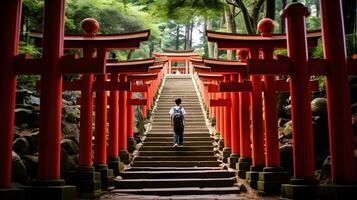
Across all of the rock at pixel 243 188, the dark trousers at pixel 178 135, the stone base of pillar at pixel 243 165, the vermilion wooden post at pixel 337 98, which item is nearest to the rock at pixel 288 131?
the stone base of pillar at pixel 243 165

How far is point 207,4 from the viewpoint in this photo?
12859mm

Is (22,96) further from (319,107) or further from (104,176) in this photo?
(319,107)

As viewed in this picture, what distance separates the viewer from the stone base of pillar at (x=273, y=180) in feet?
28.2

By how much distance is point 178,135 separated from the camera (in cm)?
1299

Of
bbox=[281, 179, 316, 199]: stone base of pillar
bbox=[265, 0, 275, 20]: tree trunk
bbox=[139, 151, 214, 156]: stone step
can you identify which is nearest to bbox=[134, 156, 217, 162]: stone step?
bbox=[139, 151, 214, 156]: stone step

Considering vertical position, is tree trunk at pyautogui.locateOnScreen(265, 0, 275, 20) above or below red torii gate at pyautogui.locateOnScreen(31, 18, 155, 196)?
above

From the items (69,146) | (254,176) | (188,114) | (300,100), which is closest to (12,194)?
(69,146)

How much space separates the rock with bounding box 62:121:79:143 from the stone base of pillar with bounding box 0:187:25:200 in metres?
5.29

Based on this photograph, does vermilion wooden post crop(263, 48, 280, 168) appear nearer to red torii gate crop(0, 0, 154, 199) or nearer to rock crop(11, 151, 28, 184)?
red torii gate crop(0, 0, 154, 199)

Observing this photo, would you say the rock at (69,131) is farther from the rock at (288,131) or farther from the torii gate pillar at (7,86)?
the rock at (288,131)

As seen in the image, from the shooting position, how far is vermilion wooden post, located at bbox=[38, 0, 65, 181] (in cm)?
625

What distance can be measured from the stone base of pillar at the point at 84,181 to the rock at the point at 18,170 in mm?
1084

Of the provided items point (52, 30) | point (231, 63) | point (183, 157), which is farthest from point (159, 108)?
point (52, 30)

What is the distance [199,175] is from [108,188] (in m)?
2.59
